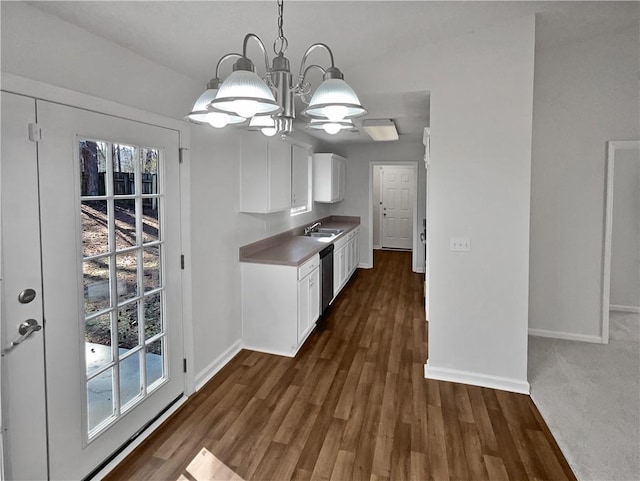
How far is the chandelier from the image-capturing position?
1.21 m

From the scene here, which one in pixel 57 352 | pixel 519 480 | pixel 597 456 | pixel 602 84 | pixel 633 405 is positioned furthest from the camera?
pixel 602 84

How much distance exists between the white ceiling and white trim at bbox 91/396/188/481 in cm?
232

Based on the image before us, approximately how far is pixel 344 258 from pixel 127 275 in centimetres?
388

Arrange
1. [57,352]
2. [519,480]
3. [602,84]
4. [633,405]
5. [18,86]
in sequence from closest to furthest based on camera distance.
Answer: [18,86] < [57,352] < [519,480] < [633,405] < [602,84]

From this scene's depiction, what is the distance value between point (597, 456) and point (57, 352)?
9.85 ft

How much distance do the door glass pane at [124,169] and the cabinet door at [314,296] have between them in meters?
2.10

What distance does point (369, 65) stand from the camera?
128 inches

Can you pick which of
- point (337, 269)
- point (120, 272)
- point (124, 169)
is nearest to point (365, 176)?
point (337, 269)

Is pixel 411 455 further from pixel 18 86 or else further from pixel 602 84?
pixel 602 84

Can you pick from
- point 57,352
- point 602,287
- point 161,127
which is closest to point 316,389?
point 57,352

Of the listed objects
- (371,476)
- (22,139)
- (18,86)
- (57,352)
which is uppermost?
(18,86)

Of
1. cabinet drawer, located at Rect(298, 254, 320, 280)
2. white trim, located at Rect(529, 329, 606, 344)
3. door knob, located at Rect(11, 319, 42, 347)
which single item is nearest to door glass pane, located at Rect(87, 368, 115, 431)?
door knob, located at Rect(11, 319, 42, 347)

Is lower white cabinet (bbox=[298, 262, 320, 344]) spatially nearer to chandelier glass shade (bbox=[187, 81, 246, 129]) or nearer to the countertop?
the countertop

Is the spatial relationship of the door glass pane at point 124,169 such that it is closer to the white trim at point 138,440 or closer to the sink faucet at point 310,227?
the white trim at point 138,440
